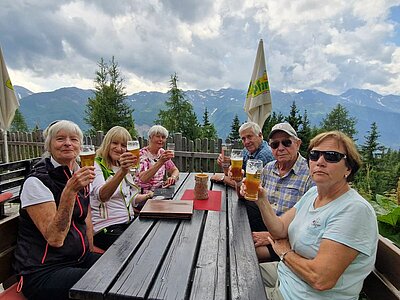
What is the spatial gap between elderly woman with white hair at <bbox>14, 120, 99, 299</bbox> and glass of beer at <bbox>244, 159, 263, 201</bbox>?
40.8 inches

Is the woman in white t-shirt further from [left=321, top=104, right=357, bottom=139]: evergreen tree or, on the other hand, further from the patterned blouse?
[left=321, top=104, right=357, bottom=139]: evergreen tree

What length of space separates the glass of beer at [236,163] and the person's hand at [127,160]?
2.82 ft

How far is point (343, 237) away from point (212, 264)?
2.21 feet

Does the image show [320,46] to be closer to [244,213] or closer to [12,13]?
[12,13]

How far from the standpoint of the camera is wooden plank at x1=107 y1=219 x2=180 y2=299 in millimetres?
1082

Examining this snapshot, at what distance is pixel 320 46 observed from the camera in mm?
40094

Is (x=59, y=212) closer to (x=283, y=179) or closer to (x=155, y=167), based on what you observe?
(x=155, y=167)

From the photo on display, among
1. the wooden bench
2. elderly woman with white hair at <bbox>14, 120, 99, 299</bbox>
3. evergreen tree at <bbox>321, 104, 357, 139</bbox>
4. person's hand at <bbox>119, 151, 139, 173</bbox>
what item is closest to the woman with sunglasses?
the wooden bench

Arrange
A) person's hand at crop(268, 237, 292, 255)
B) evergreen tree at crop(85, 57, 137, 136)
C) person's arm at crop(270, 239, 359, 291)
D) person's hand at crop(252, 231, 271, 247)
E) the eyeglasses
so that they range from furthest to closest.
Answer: evergreen tree at crop(85, 57, 137, 136)
the eyeglasses
person's hand at crop(252, 231, 271, 247)
person's hand at crop(268, 237, 292, 255)
person's arm at crop(270, 239, 359, 291)

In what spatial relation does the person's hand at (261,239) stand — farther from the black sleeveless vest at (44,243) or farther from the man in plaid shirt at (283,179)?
the black sleeveless vest at (44,243)

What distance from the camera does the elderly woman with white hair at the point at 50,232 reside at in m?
1.44

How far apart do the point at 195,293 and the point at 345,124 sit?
171 feet

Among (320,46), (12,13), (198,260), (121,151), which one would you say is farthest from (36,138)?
(320,46)

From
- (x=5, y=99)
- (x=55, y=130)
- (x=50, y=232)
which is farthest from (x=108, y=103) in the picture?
(x=50, y=232)
